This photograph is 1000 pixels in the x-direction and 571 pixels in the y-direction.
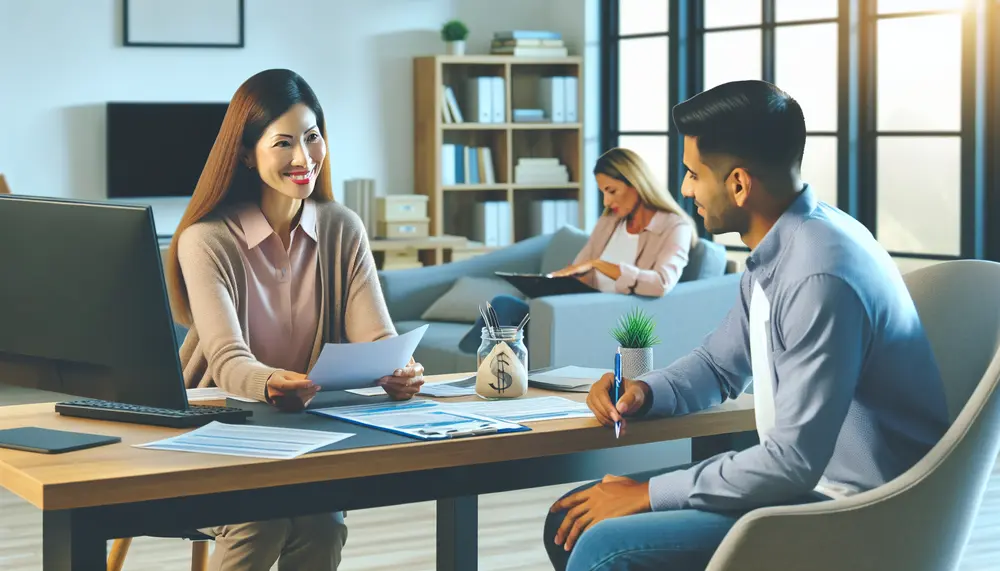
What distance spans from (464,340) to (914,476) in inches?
131

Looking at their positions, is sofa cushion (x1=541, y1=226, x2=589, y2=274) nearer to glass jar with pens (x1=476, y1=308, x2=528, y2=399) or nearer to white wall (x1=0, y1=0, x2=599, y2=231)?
white wall (x1=0, y1=0, x2=599, y2=231)

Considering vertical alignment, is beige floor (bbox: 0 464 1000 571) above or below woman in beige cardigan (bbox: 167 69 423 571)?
below

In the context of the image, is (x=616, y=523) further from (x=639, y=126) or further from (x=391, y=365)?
(x=639, y=126)

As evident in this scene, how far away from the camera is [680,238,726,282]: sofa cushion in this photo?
16.5 ft

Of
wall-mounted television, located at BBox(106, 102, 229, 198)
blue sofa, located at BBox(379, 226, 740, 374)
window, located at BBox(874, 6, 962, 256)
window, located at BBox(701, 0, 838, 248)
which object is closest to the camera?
blue sofa, located at BBox(379, 226, 740, 374)

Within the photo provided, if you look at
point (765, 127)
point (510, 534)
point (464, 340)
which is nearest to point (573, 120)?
point (464, 340)

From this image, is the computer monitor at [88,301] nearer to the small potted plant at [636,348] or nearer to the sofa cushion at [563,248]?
the small potted plant at [636,348]

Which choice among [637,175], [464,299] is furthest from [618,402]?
[464,299]

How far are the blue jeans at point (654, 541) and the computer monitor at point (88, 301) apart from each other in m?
0.62

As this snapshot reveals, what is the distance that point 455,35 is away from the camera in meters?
7.48

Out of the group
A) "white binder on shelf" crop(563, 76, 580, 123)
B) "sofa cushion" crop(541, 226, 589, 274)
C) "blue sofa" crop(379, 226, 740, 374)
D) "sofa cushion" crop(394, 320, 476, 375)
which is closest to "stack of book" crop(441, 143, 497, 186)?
"white binder on shelf" crop(563, 76, 580, 123)

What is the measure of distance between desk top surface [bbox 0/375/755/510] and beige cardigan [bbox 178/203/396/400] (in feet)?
0.96

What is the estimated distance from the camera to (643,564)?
1807 mm

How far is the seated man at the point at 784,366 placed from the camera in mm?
1753
